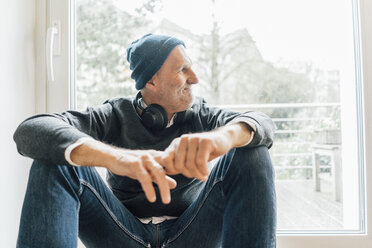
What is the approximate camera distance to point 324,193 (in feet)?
5.99

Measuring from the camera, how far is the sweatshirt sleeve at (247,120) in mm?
956

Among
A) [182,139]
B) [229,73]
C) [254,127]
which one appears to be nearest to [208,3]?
[229,73]

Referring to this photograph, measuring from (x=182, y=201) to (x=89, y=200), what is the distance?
339 mm

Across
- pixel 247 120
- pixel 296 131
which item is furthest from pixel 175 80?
pixel 296 131

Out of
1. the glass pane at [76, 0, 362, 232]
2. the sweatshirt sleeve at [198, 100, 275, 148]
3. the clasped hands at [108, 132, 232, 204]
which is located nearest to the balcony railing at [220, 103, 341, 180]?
the glass pane at [76, 0, 362, 232]

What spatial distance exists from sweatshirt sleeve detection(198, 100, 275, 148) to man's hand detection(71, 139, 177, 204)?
272mm

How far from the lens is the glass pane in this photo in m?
1.65

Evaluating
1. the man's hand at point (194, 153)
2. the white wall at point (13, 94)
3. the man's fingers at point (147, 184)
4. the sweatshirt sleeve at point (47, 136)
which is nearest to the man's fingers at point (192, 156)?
the man's hand at point (194, 153)

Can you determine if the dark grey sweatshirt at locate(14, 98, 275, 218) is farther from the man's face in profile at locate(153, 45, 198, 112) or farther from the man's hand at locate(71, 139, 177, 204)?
the man's hand at locate(71, 139, 177, 204)

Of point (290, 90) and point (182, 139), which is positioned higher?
point (290, 90)

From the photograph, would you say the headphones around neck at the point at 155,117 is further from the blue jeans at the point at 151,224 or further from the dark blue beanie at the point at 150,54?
the blue jeans at the point at 151,224

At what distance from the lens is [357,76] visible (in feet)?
5.16

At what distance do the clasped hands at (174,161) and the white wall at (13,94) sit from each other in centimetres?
70

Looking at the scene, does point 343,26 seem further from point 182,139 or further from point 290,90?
point 182,139
